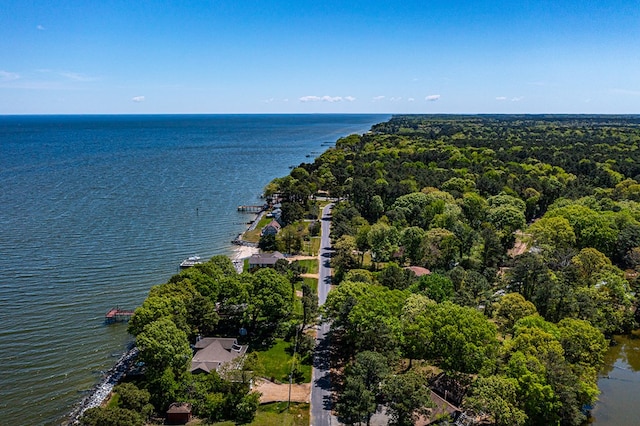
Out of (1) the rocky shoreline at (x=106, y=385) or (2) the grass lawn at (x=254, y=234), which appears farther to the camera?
(2) the grass lawn at (x=254, y=234)

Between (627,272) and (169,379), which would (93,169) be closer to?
(169,379)

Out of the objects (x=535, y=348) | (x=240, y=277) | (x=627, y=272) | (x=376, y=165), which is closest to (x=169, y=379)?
(x=240, y=277)

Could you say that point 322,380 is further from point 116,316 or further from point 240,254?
point 240,254

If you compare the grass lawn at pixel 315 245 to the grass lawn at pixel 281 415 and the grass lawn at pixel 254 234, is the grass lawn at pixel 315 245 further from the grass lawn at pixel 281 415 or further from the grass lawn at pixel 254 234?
the grass lawn at pixel 281 415

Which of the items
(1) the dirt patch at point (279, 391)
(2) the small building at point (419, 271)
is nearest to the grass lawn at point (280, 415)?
(1) the dirt patch at point (279, 391)

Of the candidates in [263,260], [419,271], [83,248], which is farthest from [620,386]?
[83,248]
